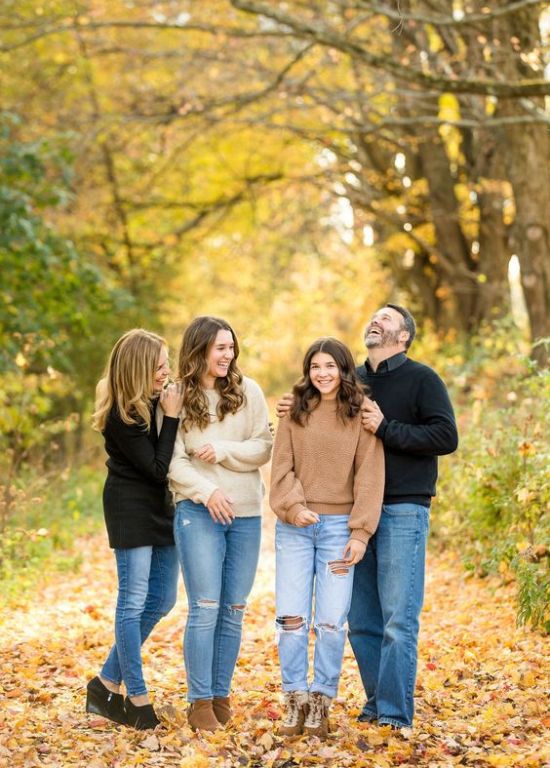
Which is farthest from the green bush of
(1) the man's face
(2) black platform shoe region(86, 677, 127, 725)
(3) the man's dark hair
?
(2) black platform shoe region(86, 677, 127, 725)

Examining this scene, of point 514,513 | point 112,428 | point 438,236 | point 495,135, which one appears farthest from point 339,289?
point 112,428

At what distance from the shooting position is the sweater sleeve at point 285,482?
15.0ft

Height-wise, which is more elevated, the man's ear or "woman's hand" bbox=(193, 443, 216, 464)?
the man's ear

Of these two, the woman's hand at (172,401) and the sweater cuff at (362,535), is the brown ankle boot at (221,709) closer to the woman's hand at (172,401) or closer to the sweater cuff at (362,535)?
the sweater cuff at (362,535)

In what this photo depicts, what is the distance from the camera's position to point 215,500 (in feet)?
15.1

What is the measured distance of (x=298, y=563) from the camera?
4.64 m

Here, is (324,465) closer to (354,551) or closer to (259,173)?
(354,551)

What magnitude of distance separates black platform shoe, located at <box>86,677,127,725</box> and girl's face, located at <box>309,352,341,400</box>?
70.6 inches

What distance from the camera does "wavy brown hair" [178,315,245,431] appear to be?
15.7 feet

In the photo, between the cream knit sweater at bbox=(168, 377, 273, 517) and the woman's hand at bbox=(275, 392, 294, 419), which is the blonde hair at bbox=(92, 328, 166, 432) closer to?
the cream knit sweater at bbox=(168, 377, 273, 517)

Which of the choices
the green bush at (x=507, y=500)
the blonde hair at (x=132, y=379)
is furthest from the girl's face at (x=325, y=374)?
the green bush at (x=507, y=500)

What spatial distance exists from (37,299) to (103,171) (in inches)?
260

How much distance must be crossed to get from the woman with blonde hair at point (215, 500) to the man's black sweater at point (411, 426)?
0.59m

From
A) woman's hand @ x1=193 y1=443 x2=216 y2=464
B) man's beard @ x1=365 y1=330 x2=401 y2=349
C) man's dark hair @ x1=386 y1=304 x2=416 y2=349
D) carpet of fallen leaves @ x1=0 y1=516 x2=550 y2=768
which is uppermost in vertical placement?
A: man's dark hair @ x1=386 y1=304 x2=416 y2=349
